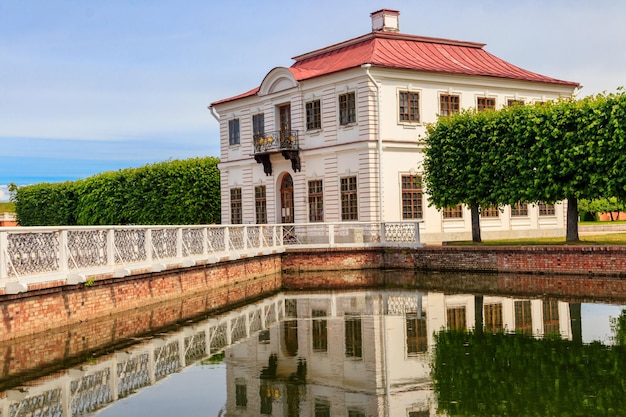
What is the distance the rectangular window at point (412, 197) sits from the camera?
103 ft

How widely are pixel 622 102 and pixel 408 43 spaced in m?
12.4

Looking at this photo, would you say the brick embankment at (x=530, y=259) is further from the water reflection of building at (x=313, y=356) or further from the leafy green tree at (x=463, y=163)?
the water reflection of building at (x=313, y=356)

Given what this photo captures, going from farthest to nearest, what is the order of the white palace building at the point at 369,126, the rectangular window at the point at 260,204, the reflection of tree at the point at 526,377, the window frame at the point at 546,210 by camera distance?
the rectangular window at the point at 260,204 < the window frame at the point at 546,210 < the white palace building at the point at 369,126 < the reflection of tree at the point at 526,377

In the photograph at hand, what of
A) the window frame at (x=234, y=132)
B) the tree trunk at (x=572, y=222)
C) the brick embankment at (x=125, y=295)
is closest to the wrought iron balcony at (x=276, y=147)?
the window frame at (x=234, y=132)

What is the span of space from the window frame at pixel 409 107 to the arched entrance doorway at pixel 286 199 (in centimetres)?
651

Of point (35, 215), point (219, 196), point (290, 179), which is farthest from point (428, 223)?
point (35, 215)

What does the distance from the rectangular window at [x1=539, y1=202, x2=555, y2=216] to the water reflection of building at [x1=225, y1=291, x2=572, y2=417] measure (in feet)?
54.4

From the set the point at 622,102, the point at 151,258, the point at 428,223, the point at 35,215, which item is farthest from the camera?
the point at 35,215

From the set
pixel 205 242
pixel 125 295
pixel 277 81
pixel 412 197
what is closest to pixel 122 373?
pixel 125 295

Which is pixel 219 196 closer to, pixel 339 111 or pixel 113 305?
pixel 339 111

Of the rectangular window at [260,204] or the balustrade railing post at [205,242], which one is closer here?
the balustrade railing post at [205,242]

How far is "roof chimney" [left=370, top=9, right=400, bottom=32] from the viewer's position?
1407 inches

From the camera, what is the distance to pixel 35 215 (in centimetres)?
5684

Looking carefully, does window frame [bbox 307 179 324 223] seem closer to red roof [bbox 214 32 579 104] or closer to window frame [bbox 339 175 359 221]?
window frame [bbox 339 175 359 221]
